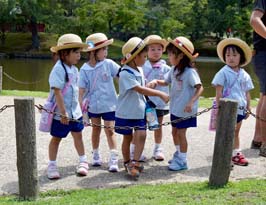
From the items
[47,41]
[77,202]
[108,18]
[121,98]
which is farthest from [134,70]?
[47,41]

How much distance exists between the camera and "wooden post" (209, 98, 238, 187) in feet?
14.5

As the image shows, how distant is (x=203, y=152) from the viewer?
6.35m

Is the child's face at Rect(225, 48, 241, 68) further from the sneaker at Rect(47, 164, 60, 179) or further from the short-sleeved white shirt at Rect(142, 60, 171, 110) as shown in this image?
the sneaker at Rect(47, 164, 60, 179)

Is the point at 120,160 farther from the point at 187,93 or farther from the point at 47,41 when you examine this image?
the point at 47,41

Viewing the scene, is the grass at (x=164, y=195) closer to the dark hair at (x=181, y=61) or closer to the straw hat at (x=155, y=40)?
the dark hair at (x=181, y=61)

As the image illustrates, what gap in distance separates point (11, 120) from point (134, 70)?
157 inches

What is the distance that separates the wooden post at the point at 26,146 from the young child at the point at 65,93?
0.79m

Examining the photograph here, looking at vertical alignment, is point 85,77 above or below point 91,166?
above

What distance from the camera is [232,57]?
220 inches

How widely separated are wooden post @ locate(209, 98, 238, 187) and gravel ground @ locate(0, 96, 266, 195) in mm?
587

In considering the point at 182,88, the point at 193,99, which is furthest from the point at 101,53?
the point at 193,99

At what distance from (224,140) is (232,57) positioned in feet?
4.77

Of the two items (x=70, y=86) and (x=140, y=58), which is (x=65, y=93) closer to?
(x=70, y=86)

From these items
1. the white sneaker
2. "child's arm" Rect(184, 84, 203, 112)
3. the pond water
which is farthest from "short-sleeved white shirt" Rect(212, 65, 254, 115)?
the pond water
